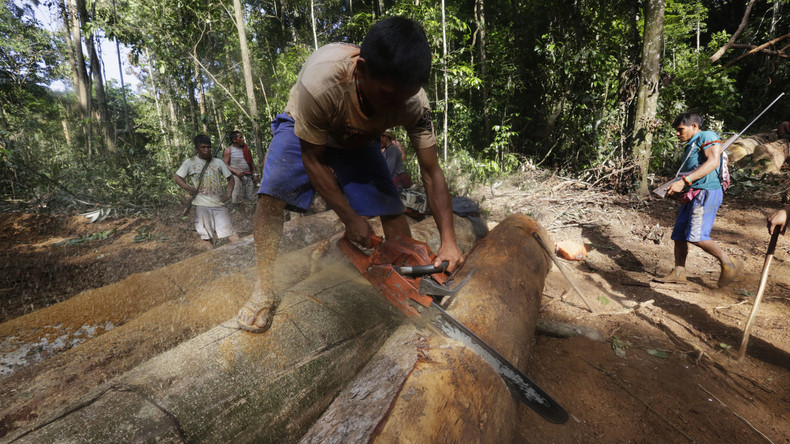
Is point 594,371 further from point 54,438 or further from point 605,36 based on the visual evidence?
point 605,36

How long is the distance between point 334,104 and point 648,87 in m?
6.24

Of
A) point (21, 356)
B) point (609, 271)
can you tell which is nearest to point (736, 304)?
point (609, 271)

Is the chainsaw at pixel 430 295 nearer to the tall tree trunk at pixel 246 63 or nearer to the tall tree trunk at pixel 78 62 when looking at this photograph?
the tall tree trunk at pixel 246 63

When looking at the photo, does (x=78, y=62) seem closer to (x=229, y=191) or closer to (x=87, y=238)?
(x=87, y=238)

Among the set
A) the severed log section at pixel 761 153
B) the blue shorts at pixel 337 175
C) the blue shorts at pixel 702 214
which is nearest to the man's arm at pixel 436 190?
the blue shorts at pixel 337 175

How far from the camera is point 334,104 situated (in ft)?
5.10

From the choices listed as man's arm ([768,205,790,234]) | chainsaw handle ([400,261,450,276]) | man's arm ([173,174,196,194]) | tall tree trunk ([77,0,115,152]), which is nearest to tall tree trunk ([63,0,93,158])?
tall tree trunk ([77,0,115,152])

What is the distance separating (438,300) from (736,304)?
292cm

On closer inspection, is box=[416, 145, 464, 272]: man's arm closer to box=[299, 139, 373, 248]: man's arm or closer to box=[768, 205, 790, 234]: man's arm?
box=[299, 139, 373, 248]: man's arm

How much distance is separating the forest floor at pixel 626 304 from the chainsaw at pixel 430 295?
1.47ft

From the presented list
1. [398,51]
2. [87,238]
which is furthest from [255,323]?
[87,238]

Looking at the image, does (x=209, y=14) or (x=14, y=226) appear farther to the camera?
(x=209, y=14)

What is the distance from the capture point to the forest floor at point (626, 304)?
1740mm

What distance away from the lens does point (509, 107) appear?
8.45m
